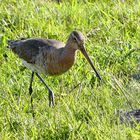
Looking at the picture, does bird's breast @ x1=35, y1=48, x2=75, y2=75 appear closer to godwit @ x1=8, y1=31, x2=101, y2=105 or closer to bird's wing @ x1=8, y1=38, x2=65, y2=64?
godwit @ x1=8, y1=31, x2=101, y2=105

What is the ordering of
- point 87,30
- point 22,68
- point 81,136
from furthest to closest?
point 87,30, point 22,68, point 81,136

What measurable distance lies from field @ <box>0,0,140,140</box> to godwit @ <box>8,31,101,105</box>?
19cm

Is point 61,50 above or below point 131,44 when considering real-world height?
above

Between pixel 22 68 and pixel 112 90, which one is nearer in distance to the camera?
pixel 112 90

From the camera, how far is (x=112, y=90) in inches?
270

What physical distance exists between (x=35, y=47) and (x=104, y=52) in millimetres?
1001

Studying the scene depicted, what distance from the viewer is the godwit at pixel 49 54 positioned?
6898 mm

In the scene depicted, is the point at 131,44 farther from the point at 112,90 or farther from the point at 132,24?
the point at 112,90

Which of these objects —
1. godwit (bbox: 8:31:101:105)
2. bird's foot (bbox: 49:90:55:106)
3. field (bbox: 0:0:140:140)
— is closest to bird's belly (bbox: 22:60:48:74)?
godwit (bbox: 8:31:101:105)

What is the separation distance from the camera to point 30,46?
748 centimetres

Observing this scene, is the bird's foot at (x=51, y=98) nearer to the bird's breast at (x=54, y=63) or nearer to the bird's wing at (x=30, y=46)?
the bird's breast at (x=54, y=63)

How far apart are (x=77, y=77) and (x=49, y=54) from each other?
1.49 feet

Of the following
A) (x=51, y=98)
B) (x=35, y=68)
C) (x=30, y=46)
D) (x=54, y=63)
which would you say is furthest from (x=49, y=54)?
(x=51, y=98)

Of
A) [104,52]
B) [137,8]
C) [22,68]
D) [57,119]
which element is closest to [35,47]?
[22,68]
